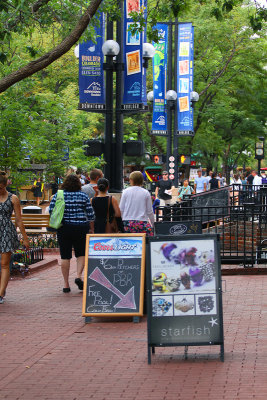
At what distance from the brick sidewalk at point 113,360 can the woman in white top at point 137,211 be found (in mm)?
1325

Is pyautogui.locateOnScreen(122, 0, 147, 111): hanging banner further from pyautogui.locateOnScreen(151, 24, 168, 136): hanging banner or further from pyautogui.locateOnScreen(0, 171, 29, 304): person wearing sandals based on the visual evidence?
pyautogui.locateOnScreen(151, 24, 168, 136): hanging banner

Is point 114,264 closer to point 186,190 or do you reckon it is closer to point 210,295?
point 210,295

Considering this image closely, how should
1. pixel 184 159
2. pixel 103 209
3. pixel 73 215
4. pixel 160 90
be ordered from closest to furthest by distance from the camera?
pixel 103 209
pixel 73 215
pixel 160 90
pixel 184 159

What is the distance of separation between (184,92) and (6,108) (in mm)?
16573

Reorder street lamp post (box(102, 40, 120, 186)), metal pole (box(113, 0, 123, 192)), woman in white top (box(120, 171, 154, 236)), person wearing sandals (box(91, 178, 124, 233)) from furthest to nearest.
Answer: metal pole (box(113, 0, 123, 192)), street lamp post (box(102, 40, 120, 186)), person wearing sandals (box(91, 178, 124, 233)), woman in white top (box(120, 171, 154, 236))

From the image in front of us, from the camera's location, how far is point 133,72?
17.4 metres

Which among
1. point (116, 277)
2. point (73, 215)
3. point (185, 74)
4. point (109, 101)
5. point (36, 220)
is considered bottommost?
point (116, 277)

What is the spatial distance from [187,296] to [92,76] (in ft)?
35.2

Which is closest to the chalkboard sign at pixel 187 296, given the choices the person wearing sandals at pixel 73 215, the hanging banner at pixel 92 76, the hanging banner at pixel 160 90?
the person wearing sandals at pixel 73 215

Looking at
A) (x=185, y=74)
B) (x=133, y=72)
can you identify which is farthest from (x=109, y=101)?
(x=185, y=74)

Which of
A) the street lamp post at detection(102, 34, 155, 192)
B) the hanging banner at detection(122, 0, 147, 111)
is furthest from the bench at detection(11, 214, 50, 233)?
the hanging banner at detection(122, 0, 147, 111)

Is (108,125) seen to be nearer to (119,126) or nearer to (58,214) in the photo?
(119,126)

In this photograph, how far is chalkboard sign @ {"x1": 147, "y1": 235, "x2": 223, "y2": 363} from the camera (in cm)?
730

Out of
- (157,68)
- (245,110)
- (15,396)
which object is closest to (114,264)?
(15,396)
